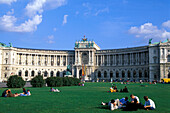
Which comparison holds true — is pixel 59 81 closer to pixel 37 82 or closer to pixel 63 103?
pixel 37 82

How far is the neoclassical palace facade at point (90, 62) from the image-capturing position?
10156 centimetres

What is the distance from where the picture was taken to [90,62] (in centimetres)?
12325

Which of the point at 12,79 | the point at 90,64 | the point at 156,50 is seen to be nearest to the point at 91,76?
the point at 90,64

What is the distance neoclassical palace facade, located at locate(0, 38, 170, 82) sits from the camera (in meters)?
102

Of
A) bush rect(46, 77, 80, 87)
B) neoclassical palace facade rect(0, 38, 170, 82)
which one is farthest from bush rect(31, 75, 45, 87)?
neoclassical palace facade rect(0, 38, 170, 82)

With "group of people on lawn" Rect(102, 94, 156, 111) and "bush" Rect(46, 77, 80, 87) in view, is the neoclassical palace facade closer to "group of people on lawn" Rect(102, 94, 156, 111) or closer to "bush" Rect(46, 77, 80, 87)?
"bush" Rect(46, 77, 80, 87)

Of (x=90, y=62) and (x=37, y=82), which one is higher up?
(x=90, y=62)

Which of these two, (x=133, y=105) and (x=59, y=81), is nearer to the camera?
(x=133, y=105)

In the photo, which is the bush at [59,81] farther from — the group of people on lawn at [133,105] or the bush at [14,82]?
the group of people on lawn at [133,105]

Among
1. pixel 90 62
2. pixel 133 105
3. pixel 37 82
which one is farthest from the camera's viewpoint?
pixel 90 62

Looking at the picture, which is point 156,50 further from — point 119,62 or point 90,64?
point 90,64

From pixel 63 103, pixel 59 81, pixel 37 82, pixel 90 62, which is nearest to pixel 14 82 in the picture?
pixel 37 82

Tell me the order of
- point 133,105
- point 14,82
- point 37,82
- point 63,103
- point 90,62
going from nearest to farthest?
point 133,105 → point 63,103 → point 14,82 → point 37,82 → point 90,62

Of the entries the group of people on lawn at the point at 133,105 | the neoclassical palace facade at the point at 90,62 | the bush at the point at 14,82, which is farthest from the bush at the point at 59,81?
the neoclassical palace facade at the point at 90,62
